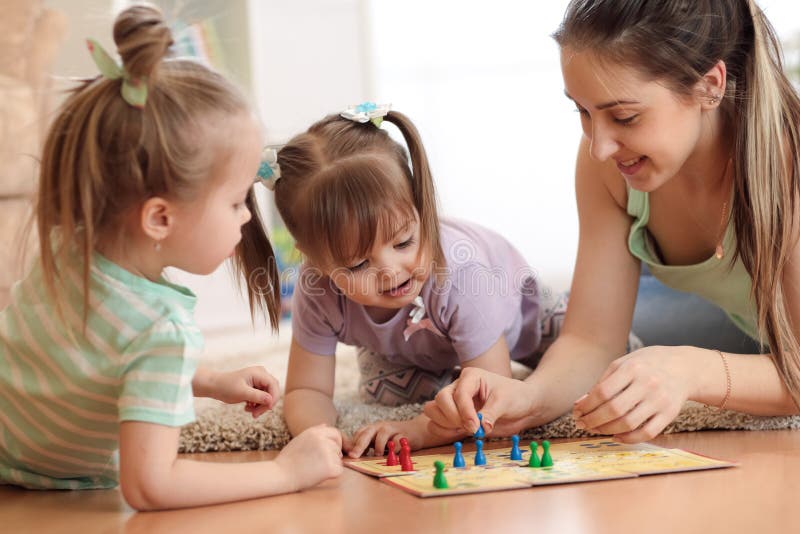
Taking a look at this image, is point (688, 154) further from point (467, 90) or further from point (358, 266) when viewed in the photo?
point (467, 90)

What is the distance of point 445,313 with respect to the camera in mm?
1591

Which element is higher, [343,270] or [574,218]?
[574,218]

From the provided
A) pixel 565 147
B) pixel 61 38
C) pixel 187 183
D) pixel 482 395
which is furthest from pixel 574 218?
pixel 187 183

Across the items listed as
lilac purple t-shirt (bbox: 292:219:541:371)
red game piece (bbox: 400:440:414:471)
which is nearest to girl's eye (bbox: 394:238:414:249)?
lilac purple t-shirt (bbox: 292:219:541:371)

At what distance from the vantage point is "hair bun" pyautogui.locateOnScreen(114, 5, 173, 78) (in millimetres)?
1076

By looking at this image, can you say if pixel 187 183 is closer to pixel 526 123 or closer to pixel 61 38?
pixel 61 38

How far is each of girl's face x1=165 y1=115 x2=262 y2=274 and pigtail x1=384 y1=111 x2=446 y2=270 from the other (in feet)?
1.27

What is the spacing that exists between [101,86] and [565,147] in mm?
3501

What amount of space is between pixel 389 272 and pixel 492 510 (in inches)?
19.6

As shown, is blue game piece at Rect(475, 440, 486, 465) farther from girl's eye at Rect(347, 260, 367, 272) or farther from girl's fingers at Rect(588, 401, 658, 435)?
girl's eye at Rect(347, 260, 367, 272)

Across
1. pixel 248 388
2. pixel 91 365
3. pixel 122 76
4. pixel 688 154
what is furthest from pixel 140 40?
pixel 688 154

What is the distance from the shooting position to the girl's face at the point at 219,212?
113 cm

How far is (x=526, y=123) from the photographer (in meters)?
4.41

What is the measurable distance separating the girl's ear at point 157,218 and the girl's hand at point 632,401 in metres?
0.55
